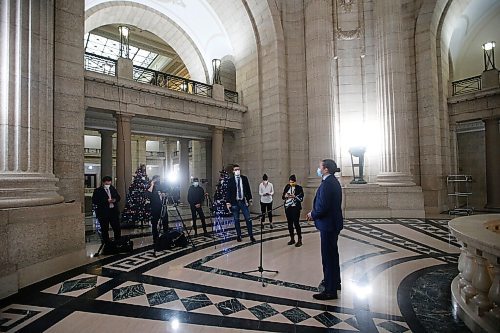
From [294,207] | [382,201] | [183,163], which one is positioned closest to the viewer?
[294,207]

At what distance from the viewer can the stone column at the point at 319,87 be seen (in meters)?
10.9

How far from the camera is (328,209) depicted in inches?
127

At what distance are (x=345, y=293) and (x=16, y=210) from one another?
4593 millimetres

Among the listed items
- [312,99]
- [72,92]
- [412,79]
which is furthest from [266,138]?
[72,92]

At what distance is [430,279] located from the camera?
372 centimetres

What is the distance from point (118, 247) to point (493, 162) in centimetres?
1447

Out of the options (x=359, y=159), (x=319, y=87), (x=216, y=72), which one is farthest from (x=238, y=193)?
(x=216, y=72)

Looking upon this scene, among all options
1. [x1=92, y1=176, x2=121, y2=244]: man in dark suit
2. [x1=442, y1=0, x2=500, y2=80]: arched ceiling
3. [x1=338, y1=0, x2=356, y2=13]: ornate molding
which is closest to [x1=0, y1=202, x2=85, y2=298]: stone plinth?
[x1=92, y1=176, x2=121, y2=244]: man in dark suit

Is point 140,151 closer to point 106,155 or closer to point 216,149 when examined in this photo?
point 106,155

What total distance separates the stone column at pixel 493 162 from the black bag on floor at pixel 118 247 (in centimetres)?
1398

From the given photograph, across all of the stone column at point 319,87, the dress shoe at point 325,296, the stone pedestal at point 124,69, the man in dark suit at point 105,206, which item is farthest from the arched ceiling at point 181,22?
the dress shoe at point 325,296

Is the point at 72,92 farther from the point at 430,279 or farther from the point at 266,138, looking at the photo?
the point at 266,138

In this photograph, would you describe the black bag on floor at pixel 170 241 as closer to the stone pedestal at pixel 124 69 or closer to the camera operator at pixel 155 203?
the camera operator at pixel 155 203

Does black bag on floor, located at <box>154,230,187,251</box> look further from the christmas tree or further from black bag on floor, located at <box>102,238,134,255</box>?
the christmas tree
